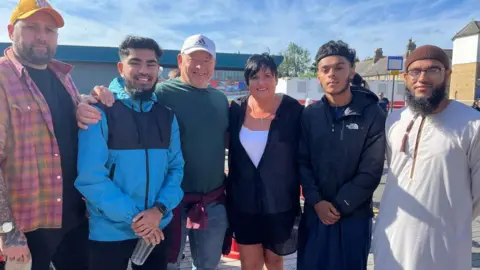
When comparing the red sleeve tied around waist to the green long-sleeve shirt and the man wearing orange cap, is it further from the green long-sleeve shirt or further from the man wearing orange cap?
the man wearing orange cap

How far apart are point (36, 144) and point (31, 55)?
635 millimetres

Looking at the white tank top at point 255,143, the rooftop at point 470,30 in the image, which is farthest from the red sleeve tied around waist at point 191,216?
the rooftop at point 470,30

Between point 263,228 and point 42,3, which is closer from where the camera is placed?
point 42,3

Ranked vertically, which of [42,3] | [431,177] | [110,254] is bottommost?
[110,254]

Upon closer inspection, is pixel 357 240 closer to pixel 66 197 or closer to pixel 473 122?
pixel 473 122

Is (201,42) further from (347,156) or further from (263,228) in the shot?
(263,228)

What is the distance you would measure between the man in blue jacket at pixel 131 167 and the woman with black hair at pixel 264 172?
61 centimetres

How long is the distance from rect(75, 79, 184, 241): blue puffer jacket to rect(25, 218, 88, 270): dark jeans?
0.29m

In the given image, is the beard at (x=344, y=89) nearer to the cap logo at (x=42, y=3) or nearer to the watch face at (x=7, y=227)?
the cap logo at (x=42, y=3)

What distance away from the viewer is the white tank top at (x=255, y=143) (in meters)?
2.91

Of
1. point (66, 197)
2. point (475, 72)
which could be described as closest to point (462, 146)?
point (66, 197)

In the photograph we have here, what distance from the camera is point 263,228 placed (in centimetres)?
297

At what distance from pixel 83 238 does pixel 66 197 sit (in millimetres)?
471

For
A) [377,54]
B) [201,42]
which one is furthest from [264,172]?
[377,54]
